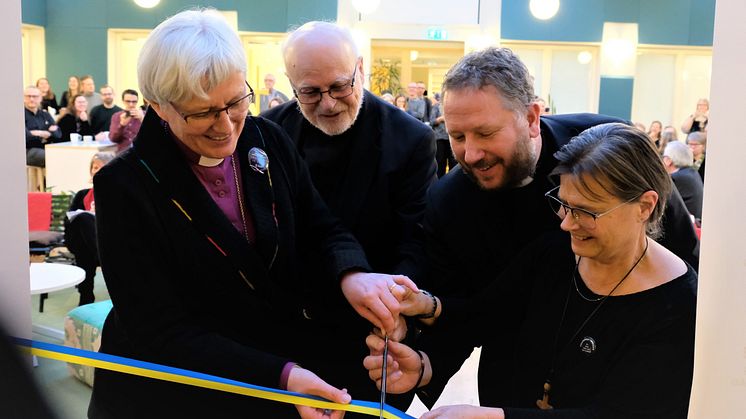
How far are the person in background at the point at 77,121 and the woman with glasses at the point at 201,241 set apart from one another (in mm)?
7138

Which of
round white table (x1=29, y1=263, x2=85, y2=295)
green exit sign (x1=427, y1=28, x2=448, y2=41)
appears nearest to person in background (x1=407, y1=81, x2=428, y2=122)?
green exit sign (x1=427, y1=28, x2=448, y2=41)

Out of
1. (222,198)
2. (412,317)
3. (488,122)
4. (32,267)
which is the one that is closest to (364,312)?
(412,317)

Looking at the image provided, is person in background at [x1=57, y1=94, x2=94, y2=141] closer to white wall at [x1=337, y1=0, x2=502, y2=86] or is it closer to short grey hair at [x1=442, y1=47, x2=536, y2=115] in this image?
white wall at [x1=337, y1=0, x2=502, y2=86]

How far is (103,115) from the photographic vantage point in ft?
27.4

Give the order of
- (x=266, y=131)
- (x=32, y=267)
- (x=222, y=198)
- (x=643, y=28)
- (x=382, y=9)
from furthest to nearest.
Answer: (x=382, y=9), (x=32, y=267), (x=643, y=28), (x=266, y=131), (x=222, y=198)

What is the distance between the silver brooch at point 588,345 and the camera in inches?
67.2

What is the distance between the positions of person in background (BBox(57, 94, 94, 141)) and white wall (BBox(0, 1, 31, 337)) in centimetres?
696

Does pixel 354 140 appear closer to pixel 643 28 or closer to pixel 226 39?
pixel 226 39

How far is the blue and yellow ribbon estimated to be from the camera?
1.75m

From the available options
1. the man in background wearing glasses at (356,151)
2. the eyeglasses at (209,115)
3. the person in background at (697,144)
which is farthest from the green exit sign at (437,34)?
the eyeglasses at (209,115)

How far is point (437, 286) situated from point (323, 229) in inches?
14.5

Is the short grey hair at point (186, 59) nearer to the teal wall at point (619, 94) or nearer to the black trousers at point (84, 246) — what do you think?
the teal wall at point (619, 94)

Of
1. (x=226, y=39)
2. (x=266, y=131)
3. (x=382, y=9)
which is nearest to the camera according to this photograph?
(x=226, y=39)

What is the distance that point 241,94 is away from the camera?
66.6 inches
